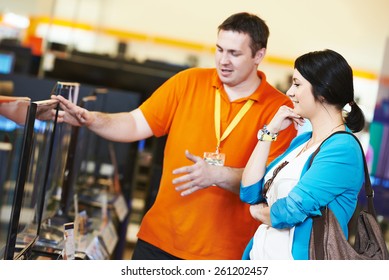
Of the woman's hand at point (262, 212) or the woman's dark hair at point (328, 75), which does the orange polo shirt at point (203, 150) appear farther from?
the woman's dark hair at point (328, 75)

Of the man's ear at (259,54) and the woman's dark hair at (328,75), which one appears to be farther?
the man's ear at (259,54)

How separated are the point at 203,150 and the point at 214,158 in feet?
0.37

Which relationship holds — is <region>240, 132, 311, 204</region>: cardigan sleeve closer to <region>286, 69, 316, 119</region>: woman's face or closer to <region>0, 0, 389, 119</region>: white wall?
<region>286, 69, 316, 119</region>: woman's face

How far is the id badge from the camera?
8.23 feet

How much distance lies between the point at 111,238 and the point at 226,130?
131 centimetres

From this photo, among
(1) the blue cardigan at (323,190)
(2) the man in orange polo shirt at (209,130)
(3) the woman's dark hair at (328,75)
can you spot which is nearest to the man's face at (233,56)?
(2) the man in orange polo shirt at (209,130)

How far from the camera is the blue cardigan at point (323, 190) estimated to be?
193 cm

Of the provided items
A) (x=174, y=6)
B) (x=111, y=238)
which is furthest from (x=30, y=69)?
(x=174, y=6)

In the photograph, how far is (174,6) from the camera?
613 inches

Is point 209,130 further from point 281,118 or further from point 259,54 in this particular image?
point 281,118

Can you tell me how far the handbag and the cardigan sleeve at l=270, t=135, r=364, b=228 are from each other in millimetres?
36

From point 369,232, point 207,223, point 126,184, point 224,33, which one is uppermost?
point 224,33

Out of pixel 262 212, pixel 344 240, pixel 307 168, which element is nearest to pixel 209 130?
pixel 262 212
